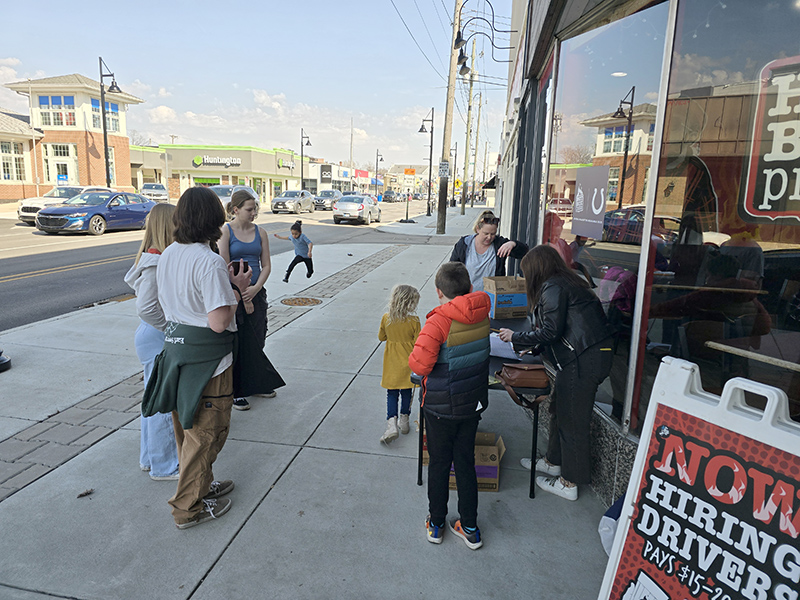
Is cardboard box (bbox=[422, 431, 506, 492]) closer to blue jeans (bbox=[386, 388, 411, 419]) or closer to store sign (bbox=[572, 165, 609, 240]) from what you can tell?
blue jeans (bbox=[386, 388, 411, 419])

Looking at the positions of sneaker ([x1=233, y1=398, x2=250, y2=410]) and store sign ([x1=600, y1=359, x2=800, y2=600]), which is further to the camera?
sneaker ([x1=233, y1=398, x2=250, y2=410])

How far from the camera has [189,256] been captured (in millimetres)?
2848

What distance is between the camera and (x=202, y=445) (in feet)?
9.93

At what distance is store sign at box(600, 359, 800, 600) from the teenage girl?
3.25 metres

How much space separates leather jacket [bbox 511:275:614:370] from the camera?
3316 mm

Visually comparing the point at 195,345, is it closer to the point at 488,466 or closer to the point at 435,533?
the point at 435,533

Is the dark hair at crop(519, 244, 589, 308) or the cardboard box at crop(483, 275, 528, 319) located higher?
the dark hair at crop(519, 244, 589, 308)

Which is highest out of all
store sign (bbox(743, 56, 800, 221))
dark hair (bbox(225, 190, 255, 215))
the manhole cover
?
store sign (bbox(743, 56, 800, 221))

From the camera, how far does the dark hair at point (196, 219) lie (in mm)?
2857

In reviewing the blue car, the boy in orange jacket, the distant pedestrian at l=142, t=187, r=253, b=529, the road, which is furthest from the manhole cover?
the blue car

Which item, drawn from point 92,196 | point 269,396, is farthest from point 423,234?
point 269,396

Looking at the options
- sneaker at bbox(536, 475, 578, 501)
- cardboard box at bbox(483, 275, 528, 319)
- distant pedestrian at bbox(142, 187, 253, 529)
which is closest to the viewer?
distant pedestrian at bbox(142, 187, 253, 529)

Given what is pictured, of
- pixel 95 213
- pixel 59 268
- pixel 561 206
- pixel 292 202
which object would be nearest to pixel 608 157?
pixel 561 206

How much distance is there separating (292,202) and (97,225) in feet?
57.5
